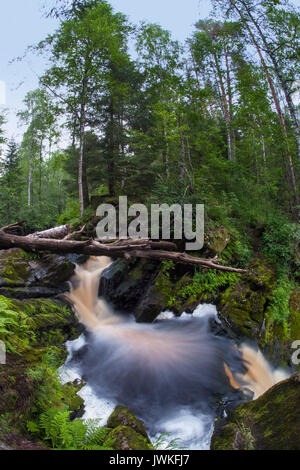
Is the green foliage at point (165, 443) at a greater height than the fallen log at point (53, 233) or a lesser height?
lesser

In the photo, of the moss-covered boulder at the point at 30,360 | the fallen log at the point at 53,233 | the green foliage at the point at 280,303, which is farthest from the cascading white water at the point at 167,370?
the fallen log at the point at 53,233

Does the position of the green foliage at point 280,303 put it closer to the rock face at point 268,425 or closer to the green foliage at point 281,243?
the green foliage at point 281,243

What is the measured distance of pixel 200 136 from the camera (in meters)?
11.3

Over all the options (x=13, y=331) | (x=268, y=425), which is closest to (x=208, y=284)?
(x=268, y=425)

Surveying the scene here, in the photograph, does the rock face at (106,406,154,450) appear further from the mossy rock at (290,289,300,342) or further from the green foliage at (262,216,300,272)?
the green foliage at (262,216,300,272)

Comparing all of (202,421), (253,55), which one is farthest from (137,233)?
(253,55)

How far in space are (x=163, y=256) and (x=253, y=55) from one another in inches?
361

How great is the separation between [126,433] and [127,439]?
150mm

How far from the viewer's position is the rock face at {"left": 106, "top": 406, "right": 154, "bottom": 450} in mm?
3135

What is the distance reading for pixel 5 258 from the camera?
7.62m

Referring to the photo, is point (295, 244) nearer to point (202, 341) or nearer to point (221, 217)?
point (221, 217)

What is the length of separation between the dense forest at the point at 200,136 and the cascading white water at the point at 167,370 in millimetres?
684

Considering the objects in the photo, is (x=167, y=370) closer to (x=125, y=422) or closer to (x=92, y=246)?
(x=125, y=422)

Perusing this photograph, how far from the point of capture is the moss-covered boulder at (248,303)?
20.1 ft
